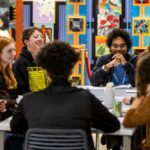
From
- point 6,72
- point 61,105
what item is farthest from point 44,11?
point 61,105

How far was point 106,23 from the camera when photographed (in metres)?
5.81

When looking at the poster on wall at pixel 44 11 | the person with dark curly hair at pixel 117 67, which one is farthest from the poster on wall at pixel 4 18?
the person with dark curly hair at pixel 117 67

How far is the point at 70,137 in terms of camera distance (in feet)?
6.86

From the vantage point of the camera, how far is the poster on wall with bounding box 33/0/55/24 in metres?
5.93

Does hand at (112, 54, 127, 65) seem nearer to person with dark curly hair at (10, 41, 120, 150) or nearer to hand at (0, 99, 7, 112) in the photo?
hand at (0, 99, 7, 112)

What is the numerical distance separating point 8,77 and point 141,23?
10.0ft

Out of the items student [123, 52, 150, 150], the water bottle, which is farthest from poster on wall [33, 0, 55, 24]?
student [123, 52, 150, 150]

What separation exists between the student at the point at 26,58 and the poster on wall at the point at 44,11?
1959 mm

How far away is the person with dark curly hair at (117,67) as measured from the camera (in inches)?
161

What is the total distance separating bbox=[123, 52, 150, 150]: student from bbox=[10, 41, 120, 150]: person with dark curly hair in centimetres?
12

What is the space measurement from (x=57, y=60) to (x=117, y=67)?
198cm

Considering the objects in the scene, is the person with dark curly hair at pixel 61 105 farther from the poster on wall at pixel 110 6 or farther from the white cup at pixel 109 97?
the poster on wall at pixel 110 6

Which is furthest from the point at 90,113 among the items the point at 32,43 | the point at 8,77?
the point at 32,43

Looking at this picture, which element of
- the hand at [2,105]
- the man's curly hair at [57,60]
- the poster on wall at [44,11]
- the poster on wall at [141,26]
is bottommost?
the hand at [2,105]
